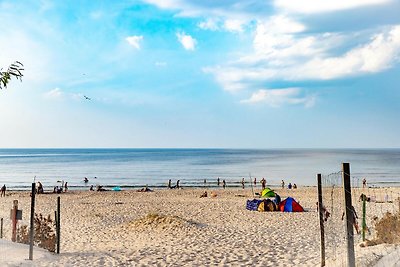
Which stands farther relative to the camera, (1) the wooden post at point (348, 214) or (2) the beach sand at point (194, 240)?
(2) the beach sand at point (194, 240)

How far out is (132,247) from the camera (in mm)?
13289

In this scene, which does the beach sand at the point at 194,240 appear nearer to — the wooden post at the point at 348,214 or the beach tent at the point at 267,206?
the beach tent at the point at 267,206

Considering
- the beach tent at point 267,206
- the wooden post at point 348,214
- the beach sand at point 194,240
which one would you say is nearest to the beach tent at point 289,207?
the beach tent at point 267,206

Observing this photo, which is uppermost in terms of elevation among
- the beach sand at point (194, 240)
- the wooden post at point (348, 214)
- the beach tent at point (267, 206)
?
the wooden post at point (348, 214)

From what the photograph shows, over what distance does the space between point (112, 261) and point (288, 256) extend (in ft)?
16.4

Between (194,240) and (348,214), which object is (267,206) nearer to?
(194,240)

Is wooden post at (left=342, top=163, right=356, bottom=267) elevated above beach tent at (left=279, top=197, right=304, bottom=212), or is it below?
above

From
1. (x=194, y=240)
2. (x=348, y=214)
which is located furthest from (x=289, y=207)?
(x=348, y=214)

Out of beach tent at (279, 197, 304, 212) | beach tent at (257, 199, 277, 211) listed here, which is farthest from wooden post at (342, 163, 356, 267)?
beach tent at (257, 199, 277, 211)

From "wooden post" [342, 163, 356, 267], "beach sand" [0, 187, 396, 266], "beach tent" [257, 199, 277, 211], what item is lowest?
"beach sand" [0, 187, 396, 266]

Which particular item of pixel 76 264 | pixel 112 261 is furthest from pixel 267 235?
pixel 76 264

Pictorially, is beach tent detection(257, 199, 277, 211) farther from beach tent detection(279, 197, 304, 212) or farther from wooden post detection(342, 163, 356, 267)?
wooden post detection(342, 163, 356, 267)

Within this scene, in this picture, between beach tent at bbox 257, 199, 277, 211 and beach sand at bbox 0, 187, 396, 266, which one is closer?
beach sand at bbox 0, 187, 396, 266

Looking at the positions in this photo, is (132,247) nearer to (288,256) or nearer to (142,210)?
(288,256)
